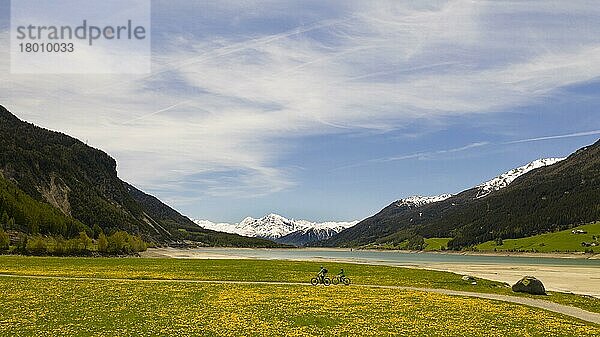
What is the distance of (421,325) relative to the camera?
32.6 m

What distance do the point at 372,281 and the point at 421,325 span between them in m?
33.6

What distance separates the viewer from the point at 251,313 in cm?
3594

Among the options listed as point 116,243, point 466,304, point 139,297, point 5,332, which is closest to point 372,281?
point 466,304

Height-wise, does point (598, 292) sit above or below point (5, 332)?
below

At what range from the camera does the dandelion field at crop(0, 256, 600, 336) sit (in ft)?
98.2

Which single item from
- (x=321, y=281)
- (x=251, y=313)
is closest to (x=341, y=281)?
(x=321, y=281)

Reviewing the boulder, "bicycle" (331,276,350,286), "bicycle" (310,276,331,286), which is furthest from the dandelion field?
the boulder

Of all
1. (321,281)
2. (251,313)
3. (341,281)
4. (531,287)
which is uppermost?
(251,313)

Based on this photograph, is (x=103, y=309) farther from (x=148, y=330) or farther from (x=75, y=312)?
(x=148, y=330)

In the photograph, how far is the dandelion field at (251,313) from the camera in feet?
98.2

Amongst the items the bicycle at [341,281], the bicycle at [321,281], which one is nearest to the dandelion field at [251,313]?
the bicycle at [321,281]

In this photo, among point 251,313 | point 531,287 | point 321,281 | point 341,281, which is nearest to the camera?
point 251,313

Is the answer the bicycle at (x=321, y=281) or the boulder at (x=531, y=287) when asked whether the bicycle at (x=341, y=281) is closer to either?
the bicycle at (x=321, y=281)

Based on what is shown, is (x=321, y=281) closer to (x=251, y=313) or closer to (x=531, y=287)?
(x=531, y=287)
